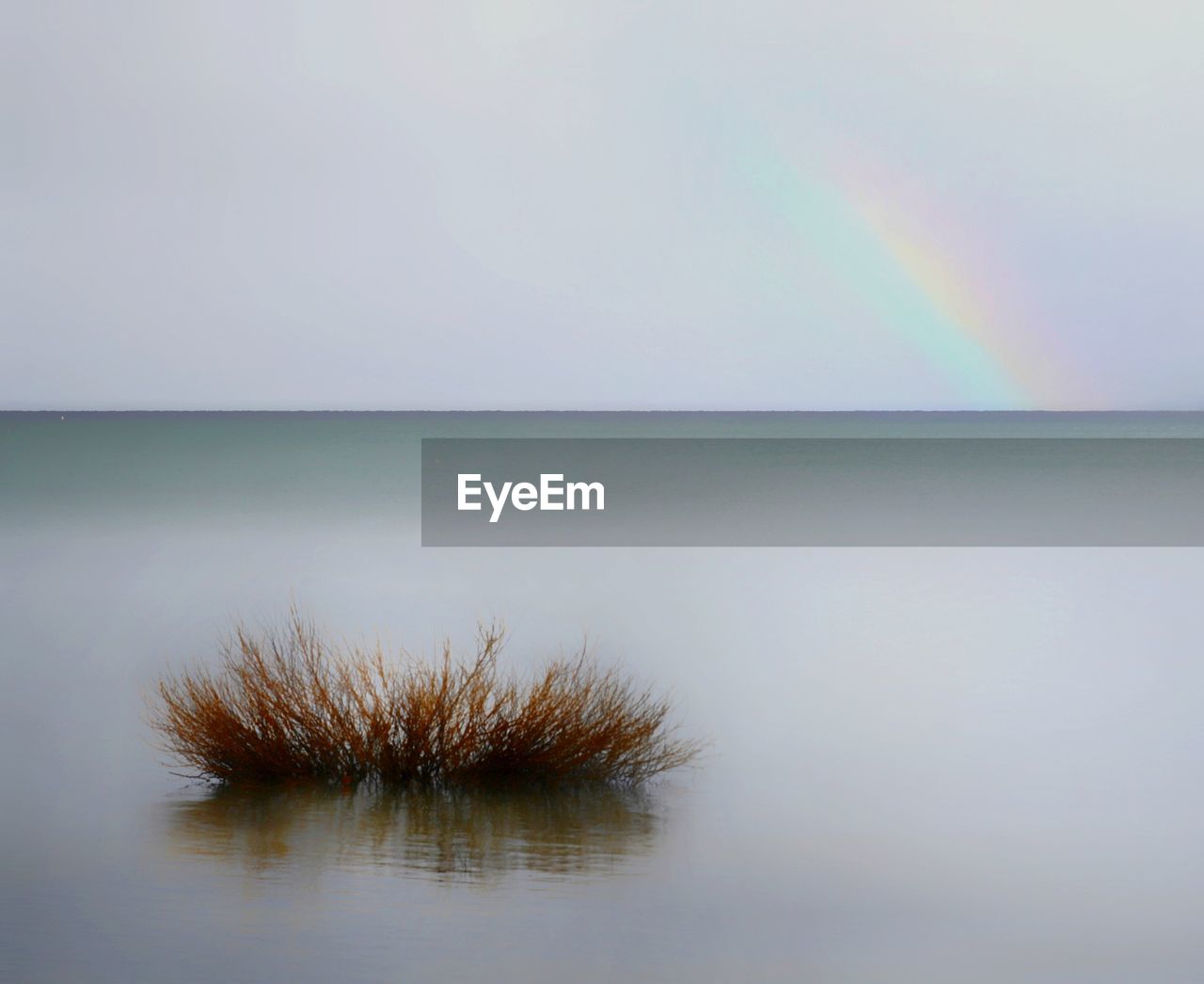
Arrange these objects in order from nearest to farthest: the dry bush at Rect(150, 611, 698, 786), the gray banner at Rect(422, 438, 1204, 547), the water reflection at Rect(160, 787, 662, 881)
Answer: the water reflection at Rect(160, 787, 662, 881), the dry bush at Rect(150, 611, 698, 786), the gray banner at Rect(422, 438, 1204, 547)

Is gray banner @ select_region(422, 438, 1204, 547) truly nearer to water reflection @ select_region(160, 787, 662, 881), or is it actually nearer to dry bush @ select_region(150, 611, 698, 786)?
dry bush @ select_region(150, 611, 698, 786)

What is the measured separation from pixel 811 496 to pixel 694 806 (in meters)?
18.2

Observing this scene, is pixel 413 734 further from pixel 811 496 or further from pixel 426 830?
pixel 811 496

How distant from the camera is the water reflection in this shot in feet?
15.4

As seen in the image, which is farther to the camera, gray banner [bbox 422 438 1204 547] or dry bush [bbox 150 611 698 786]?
gray banner [bbox 422 438 1204 547]

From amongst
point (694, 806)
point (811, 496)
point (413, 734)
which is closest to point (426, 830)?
point (413, 734)

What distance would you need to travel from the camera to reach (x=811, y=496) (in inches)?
924

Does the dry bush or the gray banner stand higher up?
the gray banner

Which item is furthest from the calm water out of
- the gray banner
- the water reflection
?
the gray banner

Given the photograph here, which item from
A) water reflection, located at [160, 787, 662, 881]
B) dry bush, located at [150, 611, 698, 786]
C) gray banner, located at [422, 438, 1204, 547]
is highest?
gray banner, located at [422, 438, 1204, 547]

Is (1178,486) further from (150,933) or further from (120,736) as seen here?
(150,933)

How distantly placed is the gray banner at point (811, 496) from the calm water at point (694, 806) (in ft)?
12.2

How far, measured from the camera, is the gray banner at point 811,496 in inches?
634

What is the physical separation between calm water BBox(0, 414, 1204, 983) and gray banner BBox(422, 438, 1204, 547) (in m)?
3.72
